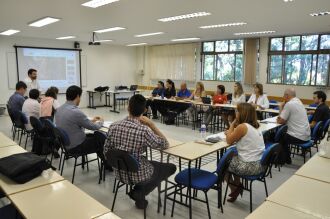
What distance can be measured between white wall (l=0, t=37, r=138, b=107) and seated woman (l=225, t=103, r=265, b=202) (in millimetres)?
8821

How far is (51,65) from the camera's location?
9.98 m

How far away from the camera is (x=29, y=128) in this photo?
480 centimetres

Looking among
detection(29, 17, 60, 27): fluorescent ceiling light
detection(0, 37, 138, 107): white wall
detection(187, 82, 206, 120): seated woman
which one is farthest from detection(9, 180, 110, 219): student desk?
detection(0, 37, 138, 107): white wall

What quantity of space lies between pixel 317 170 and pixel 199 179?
106cm

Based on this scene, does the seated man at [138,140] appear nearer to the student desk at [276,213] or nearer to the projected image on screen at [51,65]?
the student desk at [276,213]

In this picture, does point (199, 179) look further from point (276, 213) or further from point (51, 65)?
point (51, 65)

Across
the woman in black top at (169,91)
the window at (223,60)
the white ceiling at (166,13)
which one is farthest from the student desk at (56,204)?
the window at (223,60)

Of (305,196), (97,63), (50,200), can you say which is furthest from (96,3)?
(97,63)

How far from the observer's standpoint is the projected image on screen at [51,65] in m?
9.33

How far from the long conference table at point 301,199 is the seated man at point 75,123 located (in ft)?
8.01

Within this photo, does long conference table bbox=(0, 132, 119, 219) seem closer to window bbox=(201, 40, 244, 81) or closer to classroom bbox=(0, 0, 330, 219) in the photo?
classroom bbox=(0, 0, 330, 219)

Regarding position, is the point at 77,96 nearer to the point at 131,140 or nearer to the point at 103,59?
the point at 131,140

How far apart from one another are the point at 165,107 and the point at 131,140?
566 centimetres

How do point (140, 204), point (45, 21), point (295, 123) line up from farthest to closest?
1. point (45, 21)
2. point (295, 123)
3. point (140, 204)
